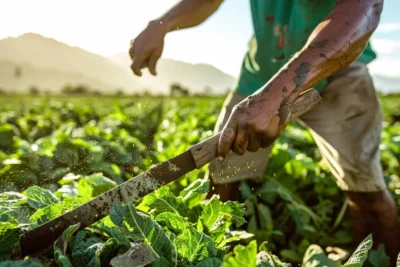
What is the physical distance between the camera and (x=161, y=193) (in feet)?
6.57

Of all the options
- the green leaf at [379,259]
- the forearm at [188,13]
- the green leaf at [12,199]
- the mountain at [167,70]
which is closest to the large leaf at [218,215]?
the green leaf at [12,199]

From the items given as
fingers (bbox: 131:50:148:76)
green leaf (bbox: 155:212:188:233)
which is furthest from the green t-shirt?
green leaf (bbox: 155:212:188:233)

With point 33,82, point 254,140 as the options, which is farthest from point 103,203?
point 33,82

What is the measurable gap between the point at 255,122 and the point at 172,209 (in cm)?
42

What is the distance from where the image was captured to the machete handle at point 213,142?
188cm

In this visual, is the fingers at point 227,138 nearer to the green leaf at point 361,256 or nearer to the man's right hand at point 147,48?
the green leaf at point 361,256

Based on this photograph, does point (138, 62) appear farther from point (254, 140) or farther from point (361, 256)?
point (361, 256)

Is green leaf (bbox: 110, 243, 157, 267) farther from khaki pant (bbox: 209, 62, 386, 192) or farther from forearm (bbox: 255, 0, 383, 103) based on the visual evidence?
khaki pant (bbox: 209, 62, 386, 192)

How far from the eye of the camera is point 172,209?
1.93 meters

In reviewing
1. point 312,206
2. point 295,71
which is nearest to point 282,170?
point 312,206

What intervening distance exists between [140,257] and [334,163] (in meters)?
1.94

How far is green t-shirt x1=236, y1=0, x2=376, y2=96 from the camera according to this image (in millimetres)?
2781

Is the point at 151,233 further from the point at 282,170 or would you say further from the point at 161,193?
the point at 282,170

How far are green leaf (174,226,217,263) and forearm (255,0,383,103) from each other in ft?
1.95
